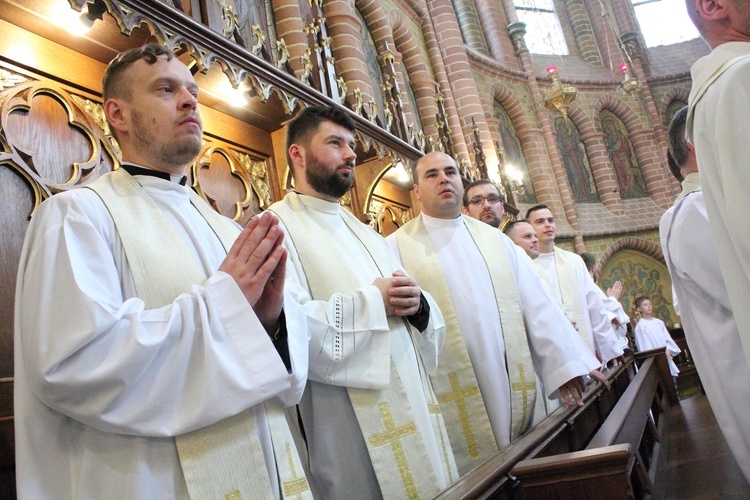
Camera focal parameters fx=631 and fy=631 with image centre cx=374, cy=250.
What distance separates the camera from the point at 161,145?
6.43 ft

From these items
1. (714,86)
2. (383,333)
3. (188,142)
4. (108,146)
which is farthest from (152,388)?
(108,146)

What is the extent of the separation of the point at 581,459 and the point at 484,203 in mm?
3482

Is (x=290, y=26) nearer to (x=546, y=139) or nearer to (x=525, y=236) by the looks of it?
(x=525, y=236)

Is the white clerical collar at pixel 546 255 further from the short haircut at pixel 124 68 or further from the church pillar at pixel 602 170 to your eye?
the church pillar at pixel 602 170

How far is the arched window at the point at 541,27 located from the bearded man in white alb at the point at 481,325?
54.1 feet

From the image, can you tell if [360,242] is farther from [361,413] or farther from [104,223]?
[104,223]

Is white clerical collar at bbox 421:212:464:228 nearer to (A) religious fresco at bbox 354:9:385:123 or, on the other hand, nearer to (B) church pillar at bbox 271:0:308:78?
(B) church pillar at bbox 271:0:308:78

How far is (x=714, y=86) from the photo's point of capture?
5.48 feet

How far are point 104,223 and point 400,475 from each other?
1274mm

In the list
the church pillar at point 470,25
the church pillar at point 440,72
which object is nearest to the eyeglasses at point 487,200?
the church pillar at point 440,72

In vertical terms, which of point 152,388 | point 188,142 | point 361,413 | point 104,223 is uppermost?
point 188,142

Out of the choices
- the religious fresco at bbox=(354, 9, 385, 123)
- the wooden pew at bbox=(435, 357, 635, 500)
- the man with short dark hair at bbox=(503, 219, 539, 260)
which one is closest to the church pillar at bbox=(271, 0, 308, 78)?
the religious fresco at bbox=(354, 9, 385, 123)

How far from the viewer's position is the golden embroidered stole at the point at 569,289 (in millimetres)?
5555

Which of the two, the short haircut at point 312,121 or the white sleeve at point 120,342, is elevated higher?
the short haircut at point 312,121
